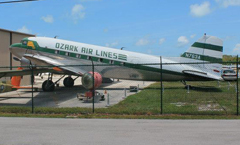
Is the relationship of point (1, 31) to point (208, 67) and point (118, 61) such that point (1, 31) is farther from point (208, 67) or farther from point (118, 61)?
point (208, 67)

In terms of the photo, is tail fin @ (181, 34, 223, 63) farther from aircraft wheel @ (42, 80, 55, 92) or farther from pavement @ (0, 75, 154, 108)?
aircraft wheel @ (42, 80, 55, 92)

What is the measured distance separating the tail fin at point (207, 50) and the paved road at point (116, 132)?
35.3 feet

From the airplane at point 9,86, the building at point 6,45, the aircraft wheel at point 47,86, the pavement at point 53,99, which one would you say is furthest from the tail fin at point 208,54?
the building at point 6,45

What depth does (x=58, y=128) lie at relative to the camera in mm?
9469

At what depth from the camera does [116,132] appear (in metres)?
8.77

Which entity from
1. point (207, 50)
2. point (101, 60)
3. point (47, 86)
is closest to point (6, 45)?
point (47, 86)

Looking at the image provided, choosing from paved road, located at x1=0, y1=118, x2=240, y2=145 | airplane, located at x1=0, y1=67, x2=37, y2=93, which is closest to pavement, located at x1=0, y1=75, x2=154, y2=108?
airplane, located at x1=0, y1=67, x2=37, y2=93

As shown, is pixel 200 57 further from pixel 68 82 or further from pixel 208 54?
pixel 68 82

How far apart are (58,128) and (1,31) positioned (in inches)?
906

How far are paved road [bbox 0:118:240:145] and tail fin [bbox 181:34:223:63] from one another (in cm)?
1076

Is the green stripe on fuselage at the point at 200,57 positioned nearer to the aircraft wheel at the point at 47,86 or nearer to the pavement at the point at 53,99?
the pavement at the point at 53,99

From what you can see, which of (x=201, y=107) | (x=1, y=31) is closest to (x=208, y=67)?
(x=201, y=107)

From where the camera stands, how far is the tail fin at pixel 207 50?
2036 centimetres

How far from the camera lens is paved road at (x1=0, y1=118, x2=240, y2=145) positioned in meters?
7.57
